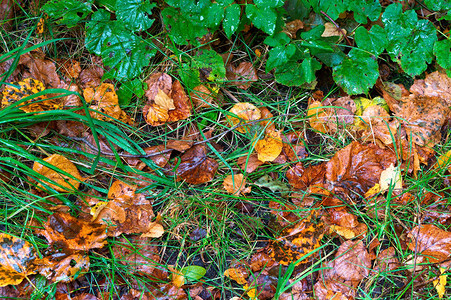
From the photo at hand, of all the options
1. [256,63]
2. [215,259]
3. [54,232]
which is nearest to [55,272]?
[54,232]

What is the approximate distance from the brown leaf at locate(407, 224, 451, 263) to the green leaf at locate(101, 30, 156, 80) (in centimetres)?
191

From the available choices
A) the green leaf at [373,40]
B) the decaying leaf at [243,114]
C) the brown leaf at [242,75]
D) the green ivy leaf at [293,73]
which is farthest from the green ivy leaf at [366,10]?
the decaying leaf at [243,114]

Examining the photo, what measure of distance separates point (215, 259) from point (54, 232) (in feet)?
2.99

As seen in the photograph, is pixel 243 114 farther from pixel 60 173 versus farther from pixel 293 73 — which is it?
pixel 60 173

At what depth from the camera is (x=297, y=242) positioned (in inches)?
73.8

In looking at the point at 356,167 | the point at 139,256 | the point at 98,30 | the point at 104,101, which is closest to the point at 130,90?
the point at 104,101

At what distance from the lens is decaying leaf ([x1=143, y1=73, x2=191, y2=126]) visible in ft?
6.89

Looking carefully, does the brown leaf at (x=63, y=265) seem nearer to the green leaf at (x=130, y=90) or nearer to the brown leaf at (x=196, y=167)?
the brown leaf at (x=196, y=167)

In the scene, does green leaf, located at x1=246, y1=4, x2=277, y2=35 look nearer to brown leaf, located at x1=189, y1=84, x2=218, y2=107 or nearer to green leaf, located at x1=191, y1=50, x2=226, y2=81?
green leaf, located at x1=191, y1=50, x2=226, y2=81

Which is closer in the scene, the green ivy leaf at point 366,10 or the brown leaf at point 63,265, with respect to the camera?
the brown leaf at point 63,265

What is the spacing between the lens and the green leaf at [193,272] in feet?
6.04

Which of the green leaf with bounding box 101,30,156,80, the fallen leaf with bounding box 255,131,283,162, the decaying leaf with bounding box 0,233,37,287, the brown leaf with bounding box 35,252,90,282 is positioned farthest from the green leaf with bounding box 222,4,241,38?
the decaying leaf with bounding box 0,233,37,287

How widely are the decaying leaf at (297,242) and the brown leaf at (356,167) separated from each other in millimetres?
278

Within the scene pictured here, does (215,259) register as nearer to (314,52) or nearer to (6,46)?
(314,52)
